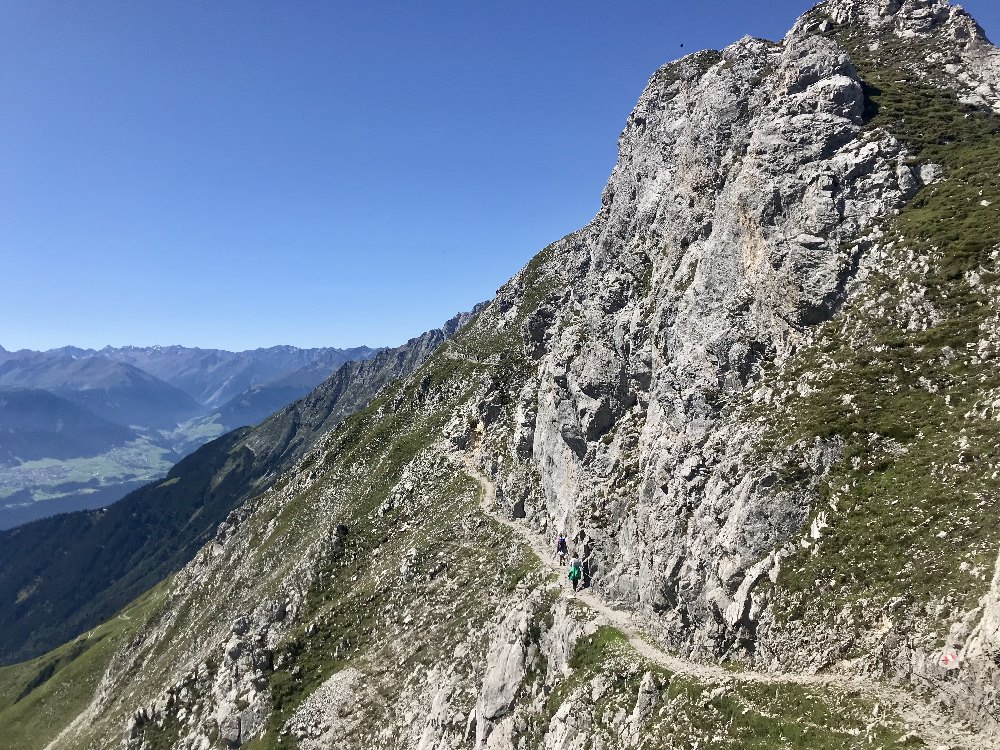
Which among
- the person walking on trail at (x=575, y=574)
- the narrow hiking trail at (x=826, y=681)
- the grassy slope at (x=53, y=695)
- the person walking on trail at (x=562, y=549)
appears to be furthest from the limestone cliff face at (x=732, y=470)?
the grassy slope at (x=53, y=695)

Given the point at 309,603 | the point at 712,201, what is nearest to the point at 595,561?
the point at 712,201

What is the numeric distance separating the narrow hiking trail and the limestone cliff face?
59 cm

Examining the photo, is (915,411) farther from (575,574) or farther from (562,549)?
(562,549)

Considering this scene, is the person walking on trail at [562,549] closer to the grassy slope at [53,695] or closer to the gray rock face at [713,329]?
the gray rock face at [713,329]

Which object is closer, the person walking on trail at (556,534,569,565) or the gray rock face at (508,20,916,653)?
the gray rock face at (508,20,916,653)

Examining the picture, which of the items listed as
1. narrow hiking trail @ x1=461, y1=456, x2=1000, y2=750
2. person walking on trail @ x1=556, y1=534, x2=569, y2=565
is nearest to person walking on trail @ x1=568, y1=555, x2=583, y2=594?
narrow hiking trail @ x1=461, y1=456, x2=1000, y2=750

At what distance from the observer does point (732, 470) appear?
1366 inches

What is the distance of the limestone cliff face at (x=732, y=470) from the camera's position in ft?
84.2

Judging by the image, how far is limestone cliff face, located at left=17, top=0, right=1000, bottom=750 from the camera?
25672 millimetres

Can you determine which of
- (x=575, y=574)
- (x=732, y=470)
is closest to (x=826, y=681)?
(x=732, y=470)

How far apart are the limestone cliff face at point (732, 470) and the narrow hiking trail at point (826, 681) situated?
0.59 metres

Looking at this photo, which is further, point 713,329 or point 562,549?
point 562,549

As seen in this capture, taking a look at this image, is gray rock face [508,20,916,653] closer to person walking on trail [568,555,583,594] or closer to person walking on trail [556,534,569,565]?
person walking on trail [556,534,569,565]

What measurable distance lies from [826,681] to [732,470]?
43.5 feet
